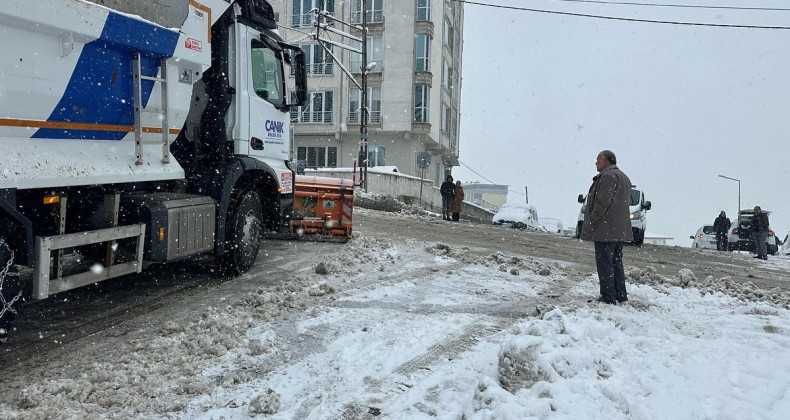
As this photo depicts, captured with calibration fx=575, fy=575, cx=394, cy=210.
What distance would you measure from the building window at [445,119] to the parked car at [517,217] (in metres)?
14.8

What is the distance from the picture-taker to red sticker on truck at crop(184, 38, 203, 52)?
224 inches

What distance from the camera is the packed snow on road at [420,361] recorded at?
329 centimetres

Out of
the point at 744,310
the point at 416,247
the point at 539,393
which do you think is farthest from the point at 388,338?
the point at 416,247

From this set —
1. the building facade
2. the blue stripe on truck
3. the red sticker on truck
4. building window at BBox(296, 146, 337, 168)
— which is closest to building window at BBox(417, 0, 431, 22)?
the building facade

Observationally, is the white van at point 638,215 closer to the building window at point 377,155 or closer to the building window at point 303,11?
the building window at point 377,155

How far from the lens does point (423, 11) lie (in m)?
35.4

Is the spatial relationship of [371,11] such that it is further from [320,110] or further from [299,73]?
Result: [299,73]

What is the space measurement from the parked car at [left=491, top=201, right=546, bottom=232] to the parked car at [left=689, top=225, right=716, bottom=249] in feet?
24.6

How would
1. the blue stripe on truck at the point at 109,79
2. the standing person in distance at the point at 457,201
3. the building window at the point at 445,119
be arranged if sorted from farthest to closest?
1. the building window at the point at 445,119
2. the standing person in distance at the point at 457,201
3. the blue stripe on truck at the point at 109,79

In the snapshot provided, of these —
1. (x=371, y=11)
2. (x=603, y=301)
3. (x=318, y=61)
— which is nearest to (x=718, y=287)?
(x=603, y=301)

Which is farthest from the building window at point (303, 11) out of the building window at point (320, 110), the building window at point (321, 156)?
the building window at point (321, 156)

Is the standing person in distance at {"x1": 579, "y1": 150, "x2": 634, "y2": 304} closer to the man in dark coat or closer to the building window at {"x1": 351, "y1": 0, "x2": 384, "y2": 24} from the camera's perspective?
the man in dark coat

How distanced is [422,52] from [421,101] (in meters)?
3.03

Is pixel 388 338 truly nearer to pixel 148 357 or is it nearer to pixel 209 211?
pixel 148 357
